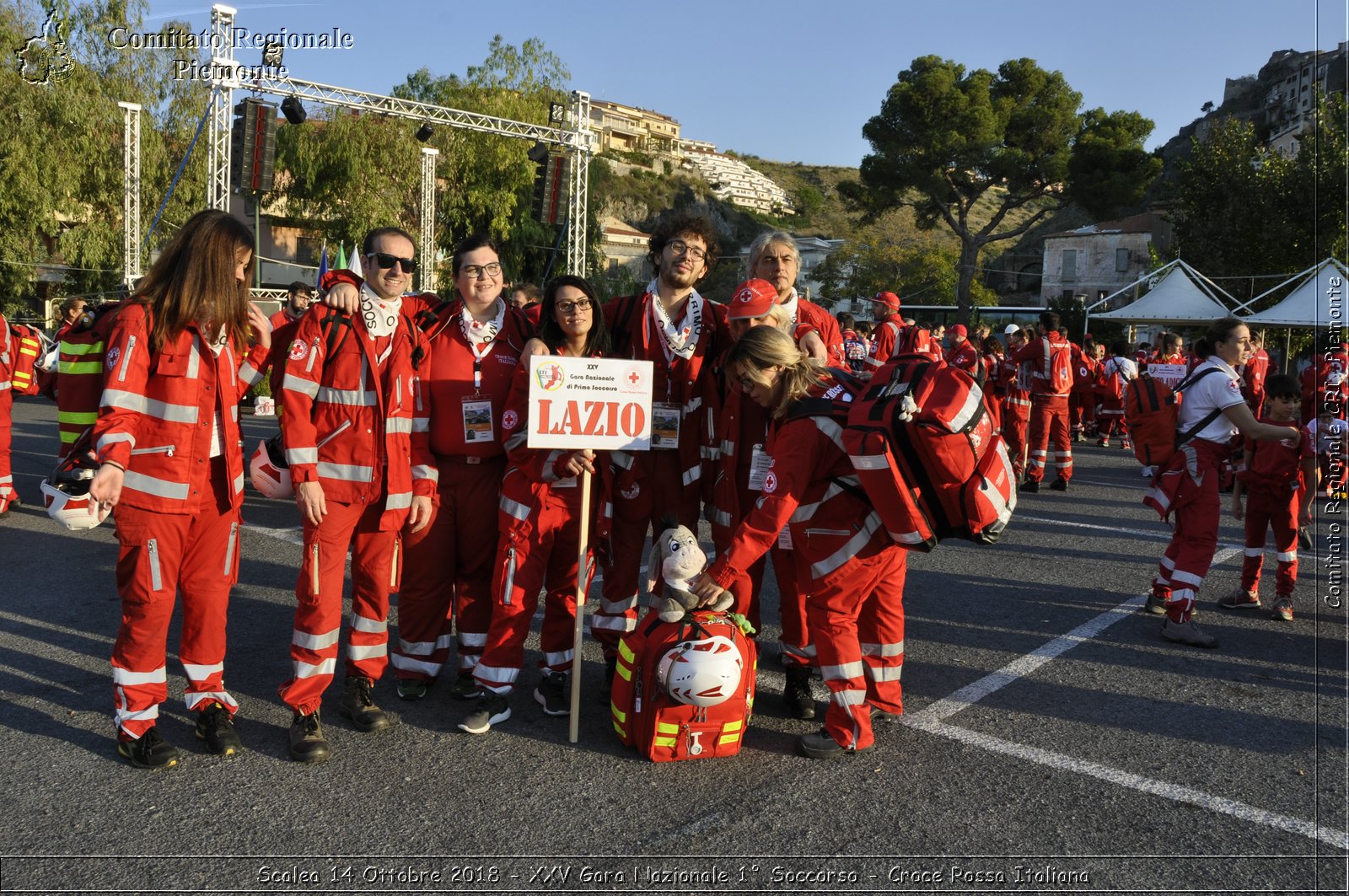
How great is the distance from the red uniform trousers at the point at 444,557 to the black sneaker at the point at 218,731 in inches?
32.0

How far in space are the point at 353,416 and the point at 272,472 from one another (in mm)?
484

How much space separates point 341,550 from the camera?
407 centimetres

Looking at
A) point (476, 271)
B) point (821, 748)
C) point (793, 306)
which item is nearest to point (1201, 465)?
point (793, 306)

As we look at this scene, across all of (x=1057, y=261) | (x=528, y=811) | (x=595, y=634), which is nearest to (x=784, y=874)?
(x=528, y=811)

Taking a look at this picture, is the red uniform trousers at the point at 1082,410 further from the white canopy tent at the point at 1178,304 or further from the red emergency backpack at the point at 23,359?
the red emergency backpack at the point at 23,359

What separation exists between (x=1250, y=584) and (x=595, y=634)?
4.86 m

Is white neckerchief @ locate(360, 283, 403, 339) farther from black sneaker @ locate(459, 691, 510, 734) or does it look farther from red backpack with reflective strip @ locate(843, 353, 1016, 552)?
red backpack with reflective strip @ locate(843, 353, 1016, 552)

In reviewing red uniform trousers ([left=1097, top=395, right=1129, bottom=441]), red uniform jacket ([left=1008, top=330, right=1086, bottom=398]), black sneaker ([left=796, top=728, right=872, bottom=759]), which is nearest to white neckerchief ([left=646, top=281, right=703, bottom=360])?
black sneaker ([left=796, top=728, right=872, bottom=759])

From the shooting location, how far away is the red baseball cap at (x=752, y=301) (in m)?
4.44

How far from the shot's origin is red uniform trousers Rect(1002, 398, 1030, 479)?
12.5 meters

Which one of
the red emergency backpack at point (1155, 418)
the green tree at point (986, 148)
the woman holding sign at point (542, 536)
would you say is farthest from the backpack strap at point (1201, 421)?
the green tree at point (986, 148)

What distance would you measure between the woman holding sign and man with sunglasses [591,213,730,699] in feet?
0.63

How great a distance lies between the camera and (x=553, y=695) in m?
4.47

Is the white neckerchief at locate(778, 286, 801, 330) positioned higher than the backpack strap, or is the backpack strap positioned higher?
the white neckerchief at locate(778, 286, 801, 330)
